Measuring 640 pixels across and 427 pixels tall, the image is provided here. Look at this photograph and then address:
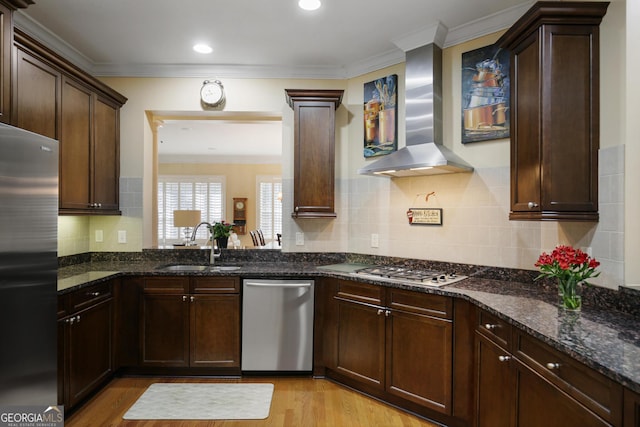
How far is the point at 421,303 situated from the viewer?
2.48 m

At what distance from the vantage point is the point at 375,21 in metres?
2.77

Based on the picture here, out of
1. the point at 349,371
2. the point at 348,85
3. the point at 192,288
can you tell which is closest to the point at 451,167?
the point at 348,85

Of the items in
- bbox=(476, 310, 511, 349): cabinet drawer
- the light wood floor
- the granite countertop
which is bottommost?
the light wood floor

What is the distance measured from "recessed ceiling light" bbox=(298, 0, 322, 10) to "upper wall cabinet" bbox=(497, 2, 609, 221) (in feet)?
4.19

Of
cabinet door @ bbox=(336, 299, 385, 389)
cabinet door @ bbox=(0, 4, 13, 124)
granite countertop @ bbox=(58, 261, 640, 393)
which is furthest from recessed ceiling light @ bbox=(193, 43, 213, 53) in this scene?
cabinet door @ bbox=(336, 299, 385, 389)

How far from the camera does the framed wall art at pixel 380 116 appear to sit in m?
3.29

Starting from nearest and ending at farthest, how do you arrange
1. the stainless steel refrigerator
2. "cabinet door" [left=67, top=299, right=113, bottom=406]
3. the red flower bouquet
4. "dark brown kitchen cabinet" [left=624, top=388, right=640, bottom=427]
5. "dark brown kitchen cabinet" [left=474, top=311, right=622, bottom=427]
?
"dark brown kitchen cabinet" [left=624, top=388, right=640, bottom=427]
"dark brown kitchen cabinet" [left=474, top=311, right=622, bottom=427]
the stainless steel refrigerator
the red flower bouquet
"cabinet door" [left=67, top=299, right=113, bottom=406]

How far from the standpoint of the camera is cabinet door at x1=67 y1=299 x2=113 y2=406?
2.47 m

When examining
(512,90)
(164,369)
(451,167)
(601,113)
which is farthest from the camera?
(164,369)

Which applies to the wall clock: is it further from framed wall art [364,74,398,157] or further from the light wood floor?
the light wood floor

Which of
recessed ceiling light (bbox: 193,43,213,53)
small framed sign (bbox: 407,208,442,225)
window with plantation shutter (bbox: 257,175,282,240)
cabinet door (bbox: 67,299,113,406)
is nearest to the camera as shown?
cabinet door (bbox: 67,299,113,406)

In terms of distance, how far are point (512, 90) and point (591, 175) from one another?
0.69m

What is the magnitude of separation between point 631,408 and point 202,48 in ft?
11.4

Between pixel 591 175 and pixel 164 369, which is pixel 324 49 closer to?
pixel 591 175
